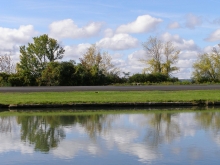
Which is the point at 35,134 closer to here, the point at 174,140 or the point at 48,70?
the point at 174,140

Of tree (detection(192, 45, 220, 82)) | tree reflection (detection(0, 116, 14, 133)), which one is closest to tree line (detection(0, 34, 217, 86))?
tree (detection(192, 45, 220, 82))

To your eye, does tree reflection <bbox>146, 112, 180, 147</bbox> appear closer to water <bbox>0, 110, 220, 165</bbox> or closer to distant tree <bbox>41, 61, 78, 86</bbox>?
water <bbox>0, 110, 220, 165</bbox>

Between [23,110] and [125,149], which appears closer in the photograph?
[125,149]

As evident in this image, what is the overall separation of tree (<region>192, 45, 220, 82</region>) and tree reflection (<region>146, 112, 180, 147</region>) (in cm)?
3686

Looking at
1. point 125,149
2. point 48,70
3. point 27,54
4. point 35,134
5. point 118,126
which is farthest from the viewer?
point 27,54

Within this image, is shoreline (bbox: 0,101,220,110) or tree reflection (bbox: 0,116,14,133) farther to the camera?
shoreline (bbox: 0,101,220,110)

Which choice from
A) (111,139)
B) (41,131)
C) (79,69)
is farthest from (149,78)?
(111,139)

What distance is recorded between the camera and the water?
9232 millimetres

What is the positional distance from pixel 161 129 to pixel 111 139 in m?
2.65

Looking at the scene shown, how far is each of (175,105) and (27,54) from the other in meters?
45.6

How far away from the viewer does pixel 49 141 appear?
1172cm

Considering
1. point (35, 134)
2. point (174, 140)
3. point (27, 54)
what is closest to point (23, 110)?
point (35, 134)

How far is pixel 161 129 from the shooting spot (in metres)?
13.7

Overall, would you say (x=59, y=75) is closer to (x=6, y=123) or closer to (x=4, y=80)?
(x=4, y=80)
